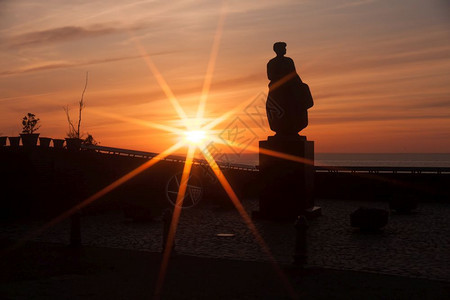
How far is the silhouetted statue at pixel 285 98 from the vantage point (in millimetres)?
19172

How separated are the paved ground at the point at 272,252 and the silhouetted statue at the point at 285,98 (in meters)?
3.24

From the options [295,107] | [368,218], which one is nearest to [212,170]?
[295,107]

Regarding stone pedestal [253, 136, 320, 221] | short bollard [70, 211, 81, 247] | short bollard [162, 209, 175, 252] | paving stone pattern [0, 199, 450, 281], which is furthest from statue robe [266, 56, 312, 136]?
short bollard [70, 211, 81, 247]

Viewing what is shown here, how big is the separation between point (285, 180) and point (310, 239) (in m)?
4.99

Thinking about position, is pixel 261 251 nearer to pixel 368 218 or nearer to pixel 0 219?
pixel 368 218

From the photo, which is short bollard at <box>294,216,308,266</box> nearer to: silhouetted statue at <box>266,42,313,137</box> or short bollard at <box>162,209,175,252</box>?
short bollard at <box>162,209,175,252</box>

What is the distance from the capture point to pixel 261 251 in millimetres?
12102

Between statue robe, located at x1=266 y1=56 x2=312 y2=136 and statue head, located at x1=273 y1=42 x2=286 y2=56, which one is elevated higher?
statue head, located at x1=273 y1=42 x2=286 y2=56

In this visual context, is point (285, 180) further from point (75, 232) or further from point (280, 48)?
point (75, 232)

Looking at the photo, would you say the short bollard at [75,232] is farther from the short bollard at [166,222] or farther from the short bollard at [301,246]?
the short bollard at [301,246]

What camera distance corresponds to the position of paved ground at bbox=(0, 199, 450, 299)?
859cm

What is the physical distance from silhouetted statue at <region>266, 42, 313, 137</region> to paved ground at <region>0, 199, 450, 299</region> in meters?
3.24

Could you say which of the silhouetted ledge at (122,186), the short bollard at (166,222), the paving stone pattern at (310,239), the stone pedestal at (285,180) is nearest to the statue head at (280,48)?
the stone pedestal at (285,180)

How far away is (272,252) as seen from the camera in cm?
1202
